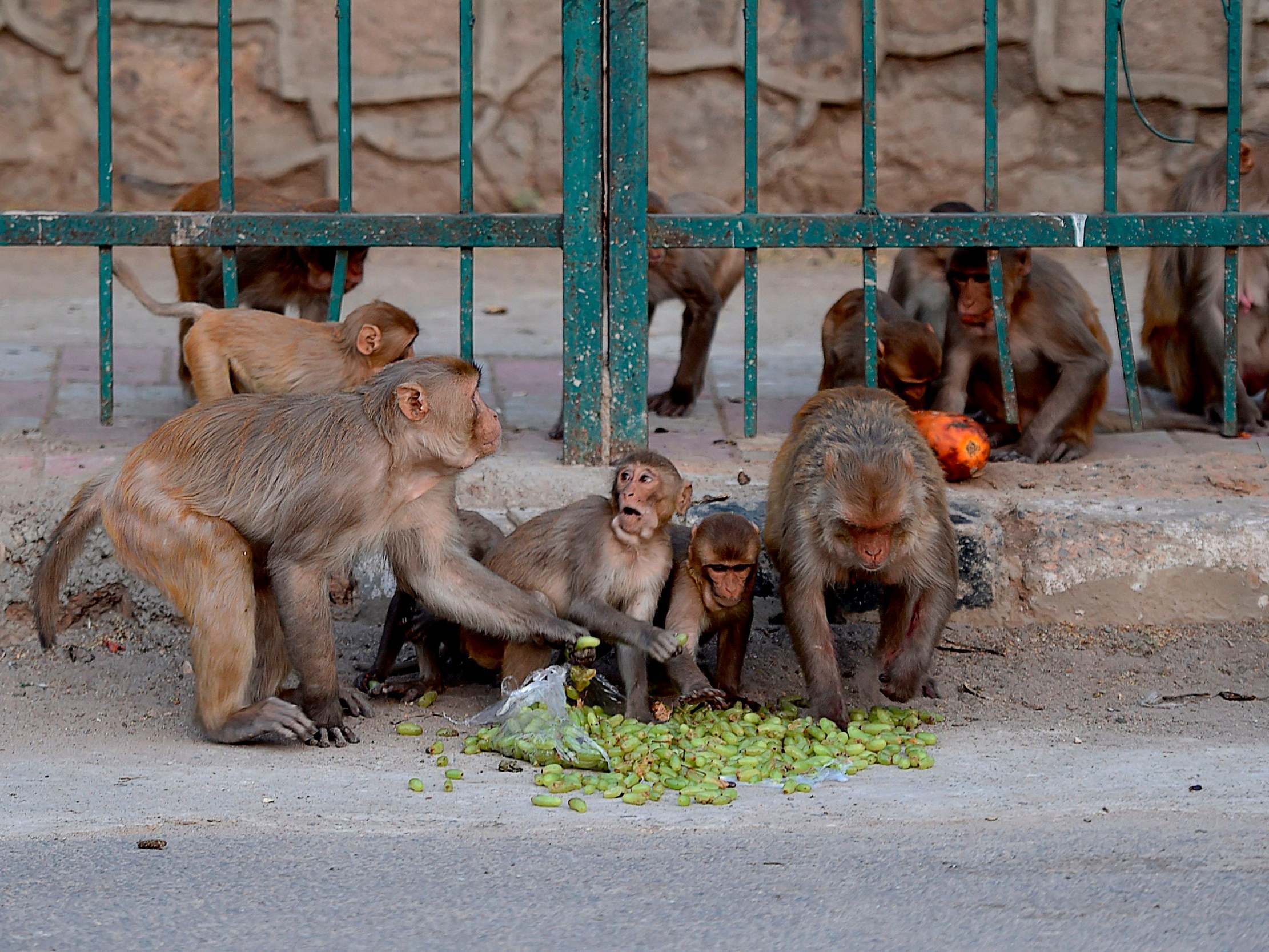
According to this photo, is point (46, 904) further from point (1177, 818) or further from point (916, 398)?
point (916, 398)

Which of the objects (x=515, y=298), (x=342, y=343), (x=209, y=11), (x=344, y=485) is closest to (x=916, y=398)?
(x=342, y=343)

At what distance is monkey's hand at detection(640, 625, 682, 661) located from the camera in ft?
14.2

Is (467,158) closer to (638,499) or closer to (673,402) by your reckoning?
(638,499)

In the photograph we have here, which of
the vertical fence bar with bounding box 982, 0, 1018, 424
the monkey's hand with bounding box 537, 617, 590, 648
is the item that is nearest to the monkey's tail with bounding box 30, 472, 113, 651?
the monkey's hand with bounding box 537, 617, 590, 648

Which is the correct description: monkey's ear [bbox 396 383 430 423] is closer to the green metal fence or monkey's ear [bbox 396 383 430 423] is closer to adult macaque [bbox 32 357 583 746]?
adult macaque [bbox 32 357 583 746]

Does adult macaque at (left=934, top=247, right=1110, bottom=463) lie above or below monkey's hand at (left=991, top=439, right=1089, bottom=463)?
above

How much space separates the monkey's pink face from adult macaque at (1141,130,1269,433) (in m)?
2.59

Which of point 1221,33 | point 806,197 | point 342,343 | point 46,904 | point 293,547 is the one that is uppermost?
point 1221,33

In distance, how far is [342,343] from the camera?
548 centimetres

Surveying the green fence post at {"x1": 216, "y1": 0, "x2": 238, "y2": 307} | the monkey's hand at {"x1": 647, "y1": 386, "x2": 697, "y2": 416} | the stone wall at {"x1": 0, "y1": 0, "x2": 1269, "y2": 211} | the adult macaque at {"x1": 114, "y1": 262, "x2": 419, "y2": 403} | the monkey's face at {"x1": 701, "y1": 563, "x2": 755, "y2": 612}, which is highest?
the stone wall at {"x1": 0, "y1": 0, "x2": 1269, "y2": 211}

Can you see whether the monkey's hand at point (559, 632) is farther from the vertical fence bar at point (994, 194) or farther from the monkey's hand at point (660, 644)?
the vertical fence bar at point (994, 194)

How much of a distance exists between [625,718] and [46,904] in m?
1.64

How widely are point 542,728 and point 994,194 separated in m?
2.19

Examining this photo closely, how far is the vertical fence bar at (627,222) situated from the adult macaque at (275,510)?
38.1 inches
